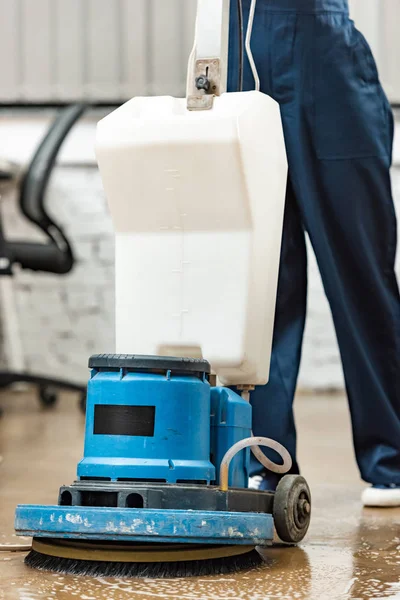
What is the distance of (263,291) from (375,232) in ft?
1.69

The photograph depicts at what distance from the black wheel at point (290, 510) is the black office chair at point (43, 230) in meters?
1.79

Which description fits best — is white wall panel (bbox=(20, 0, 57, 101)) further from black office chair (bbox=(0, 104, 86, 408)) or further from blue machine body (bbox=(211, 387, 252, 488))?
blue machine body (bbox=(211, 387, 252, 488))

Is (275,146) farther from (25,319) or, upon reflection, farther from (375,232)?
(25,319)

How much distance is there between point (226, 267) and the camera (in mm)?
1109

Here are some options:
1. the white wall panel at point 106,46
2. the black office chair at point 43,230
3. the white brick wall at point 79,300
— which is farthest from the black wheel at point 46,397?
the white wall panel at point 106,46

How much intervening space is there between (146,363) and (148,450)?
10 cm

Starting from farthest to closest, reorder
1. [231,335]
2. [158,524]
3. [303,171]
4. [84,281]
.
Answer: [84,281] → [303,171] → [231,335] → [158,524]

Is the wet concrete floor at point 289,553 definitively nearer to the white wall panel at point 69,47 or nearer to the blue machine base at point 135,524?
the blue machine base at point 135,524

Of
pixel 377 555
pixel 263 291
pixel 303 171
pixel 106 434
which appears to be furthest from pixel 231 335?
pixel 303 171

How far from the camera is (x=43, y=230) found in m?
3.09

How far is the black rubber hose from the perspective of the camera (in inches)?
116

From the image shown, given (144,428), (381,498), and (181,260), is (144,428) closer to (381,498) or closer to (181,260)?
(181,260)

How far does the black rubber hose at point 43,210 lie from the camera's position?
2.94m

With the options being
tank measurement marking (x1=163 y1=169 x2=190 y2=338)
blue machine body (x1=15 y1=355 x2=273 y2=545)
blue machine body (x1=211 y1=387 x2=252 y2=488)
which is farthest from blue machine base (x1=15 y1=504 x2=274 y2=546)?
tank measurement marking (x1=163 y1=169 x2=190 y2=338)
